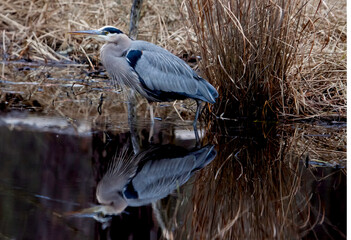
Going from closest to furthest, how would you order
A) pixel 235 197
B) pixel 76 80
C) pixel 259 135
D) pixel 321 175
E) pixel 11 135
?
pixel 235 197 < pixel 321 175 < pixel 11 135 < pixel 259 135 < pixel 76 80

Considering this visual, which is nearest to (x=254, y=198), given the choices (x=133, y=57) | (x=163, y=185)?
(x=163, y=185)

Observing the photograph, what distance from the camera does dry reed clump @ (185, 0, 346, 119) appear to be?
16.0 feet

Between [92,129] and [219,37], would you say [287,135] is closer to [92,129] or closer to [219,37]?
[219,37]

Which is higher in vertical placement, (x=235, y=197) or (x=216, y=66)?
(x=216, y=66)

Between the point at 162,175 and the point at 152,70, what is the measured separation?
5.24 feet

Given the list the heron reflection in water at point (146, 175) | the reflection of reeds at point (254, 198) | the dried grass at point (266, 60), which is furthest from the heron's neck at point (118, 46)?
the reflection of reeds at point (254, 198)

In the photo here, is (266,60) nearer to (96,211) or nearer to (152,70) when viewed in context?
(152,70)

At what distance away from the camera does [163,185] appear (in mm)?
3467

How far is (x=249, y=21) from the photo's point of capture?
4.88 m

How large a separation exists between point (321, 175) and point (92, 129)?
6.54 feet

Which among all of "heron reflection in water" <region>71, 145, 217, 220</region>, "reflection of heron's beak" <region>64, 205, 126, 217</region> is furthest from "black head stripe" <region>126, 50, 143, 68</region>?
"reflection of heron's beak" <region>64, 205, 126, 217</region>

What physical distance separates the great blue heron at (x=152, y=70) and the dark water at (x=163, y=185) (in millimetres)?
364

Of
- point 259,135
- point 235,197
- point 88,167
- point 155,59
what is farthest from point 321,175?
point 155,59

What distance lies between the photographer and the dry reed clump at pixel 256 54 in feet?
16.0
